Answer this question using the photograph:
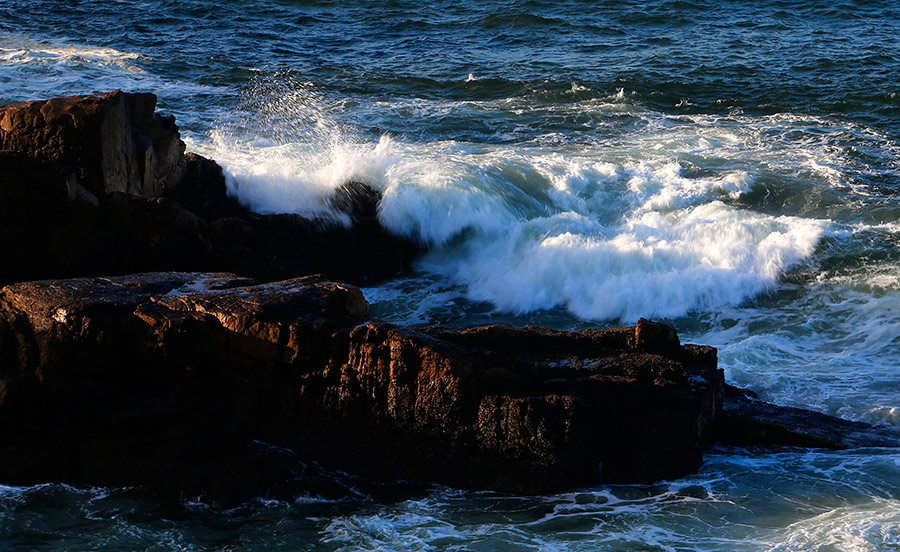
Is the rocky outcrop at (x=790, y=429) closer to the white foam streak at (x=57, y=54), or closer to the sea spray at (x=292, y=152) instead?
the sea spray at (x=292, y=152)

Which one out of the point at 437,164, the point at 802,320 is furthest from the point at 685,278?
the point at 437,164

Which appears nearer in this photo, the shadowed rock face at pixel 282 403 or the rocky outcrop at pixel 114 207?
the shadowed rock face at pixel 282 403

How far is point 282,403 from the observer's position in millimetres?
6590

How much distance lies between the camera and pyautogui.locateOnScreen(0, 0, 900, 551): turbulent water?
20.2 ft

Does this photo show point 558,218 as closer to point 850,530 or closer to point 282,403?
point 282,403

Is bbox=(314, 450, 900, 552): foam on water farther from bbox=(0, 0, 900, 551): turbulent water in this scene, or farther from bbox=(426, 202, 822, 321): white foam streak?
bbox=(426, 202, 822, 321): white foam streak

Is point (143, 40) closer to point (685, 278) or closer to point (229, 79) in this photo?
point (229, 79)

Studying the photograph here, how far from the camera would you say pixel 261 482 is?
20.9ft

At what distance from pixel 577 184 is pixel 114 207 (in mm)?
7077

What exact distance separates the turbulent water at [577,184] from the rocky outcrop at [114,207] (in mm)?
1039

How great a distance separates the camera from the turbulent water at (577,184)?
6156mm

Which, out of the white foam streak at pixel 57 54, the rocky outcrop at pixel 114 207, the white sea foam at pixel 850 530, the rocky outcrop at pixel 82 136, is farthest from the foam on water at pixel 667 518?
the white foam streak at pixel 57 54

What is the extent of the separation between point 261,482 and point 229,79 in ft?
45.7

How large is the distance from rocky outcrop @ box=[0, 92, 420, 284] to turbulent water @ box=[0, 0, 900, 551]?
104cm
